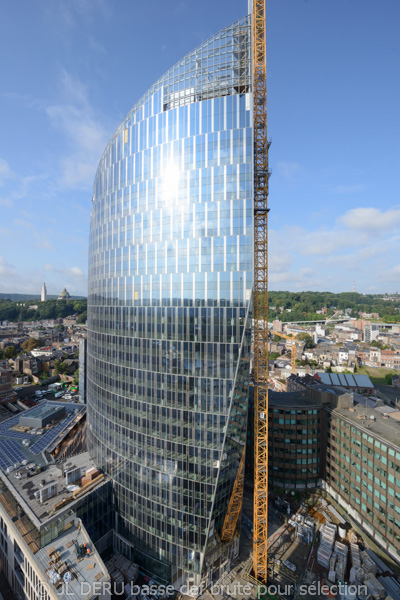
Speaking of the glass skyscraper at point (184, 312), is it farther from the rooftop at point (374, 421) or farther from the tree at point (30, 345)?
the tree at point (30, 345)

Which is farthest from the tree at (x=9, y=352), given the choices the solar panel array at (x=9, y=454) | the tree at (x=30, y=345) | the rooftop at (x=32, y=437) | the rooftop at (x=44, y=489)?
the rooftop at (x=44, y=489)

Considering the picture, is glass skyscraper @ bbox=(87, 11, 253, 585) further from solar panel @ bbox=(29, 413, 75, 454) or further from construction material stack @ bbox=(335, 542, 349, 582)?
solar panel @ bbox=(29, 413, 75, 454)

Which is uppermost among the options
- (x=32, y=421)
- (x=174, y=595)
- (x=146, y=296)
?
(x=146, y=296)

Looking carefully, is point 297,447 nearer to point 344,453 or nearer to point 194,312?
point 344,453

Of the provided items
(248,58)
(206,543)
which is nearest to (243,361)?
(206,543)

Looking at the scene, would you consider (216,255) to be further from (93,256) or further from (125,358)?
(93,256)
